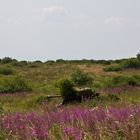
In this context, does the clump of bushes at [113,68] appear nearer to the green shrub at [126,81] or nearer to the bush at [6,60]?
the green shrub at [126,81]

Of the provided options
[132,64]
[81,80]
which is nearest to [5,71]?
[132,64]

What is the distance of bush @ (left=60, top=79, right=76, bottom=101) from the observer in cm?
2092

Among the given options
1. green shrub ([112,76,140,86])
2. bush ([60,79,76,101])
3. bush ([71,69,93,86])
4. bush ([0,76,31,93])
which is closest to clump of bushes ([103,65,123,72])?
bush ([71,69,93,86])

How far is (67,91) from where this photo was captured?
21.5m

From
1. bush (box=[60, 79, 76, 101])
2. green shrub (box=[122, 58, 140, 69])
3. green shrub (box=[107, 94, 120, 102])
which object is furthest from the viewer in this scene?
green shrub (box=[122, 58, 140, 69])

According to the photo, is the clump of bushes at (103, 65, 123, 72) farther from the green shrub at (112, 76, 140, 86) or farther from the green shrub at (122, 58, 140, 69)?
the green shrub at (112, 76, 140, 86)

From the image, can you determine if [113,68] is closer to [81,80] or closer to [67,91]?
[81,80]

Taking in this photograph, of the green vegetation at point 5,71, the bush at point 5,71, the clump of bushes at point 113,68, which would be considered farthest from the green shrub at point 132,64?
the bush at point 5,71

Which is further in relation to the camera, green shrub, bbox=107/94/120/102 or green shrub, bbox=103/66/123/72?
green shrub, bbox=103/66/123/72

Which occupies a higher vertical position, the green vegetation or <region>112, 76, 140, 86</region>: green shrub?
the green vegetation

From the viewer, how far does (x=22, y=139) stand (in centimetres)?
528

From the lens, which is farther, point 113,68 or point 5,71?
point 113,68

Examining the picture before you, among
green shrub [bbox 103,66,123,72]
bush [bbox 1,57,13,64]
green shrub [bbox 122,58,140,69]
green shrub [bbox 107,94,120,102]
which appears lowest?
green shrub [bbox 107,94,120,102]

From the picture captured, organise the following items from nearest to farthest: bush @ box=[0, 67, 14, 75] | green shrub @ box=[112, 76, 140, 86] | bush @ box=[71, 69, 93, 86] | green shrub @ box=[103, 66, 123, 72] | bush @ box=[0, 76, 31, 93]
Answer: green shrub @ box=[112, 76, 140, 86] < bush @ box=[0, 76, 31, 93] < bush @ box=[71, 69, 93, 86] < bush @ box=[0, 67, 14, 75] < green shrub @ box=[103, 66, 123, 72]
